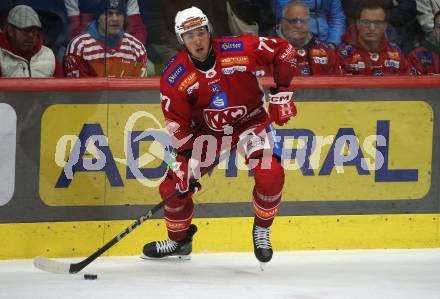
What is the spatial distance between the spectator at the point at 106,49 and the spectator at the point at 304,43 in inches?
31.3

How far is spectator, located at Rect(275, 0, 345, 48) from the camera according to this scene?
20.3ft

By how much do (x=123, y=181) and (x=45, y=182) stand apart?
0.43 metres

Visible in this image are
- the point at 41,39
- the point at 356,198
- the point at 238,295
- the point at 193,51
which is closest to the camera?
the point at 238,295

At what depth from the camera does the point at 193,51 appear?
538 cm

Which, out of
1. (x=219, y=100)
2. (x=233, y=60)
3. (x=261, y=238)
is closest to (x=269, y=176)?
(x=261, y=238)

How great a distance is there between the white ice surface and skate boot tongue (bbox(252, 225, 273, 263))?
0.10 m

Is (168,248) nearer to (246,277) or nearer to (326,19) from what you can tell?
(246,277)

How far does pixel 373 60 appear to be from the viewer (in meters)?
6.32

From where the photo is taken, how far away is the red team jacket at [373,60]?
20.6 ft

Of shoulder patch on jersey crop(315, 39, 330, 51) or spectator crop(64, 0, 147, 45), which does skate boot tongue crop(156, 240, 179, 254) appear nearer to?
spectator crop(64, 0, 147, 45)

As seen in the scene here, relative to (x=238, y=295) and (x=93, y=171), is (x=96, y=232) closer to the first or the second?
(x=93, y=171)

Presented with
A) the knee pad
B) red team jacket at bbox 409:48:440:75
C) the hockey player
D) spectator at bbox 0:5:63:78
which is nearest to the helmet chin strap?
the hockey player

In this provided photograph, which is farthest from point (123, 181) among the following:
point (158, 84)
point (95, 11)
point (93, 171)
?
point (95, 11)

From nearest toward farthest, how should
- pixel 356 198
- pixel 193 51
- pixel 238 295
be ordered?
pixel 238 295 → pixel 193 51 → pixel 356 198
